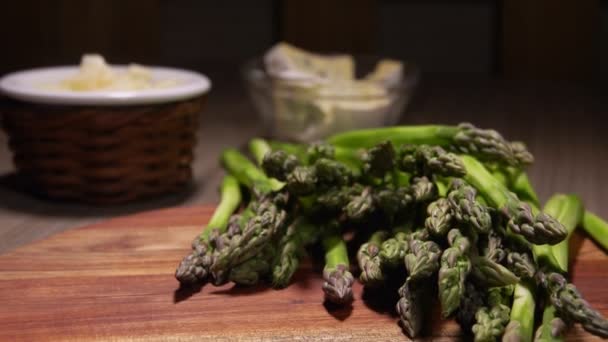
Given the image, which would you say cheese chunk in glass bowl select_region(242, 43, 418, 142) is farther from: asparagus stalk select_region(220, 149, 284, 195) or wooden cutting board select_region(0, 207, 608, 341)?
wooden cutting board select_region(0, 207, 608, 341)

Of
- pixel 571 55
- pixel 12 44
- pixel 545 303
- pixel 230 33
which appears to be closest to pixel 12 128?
pixel 545 303

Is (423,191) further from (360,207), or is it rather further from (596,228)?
(596,228)

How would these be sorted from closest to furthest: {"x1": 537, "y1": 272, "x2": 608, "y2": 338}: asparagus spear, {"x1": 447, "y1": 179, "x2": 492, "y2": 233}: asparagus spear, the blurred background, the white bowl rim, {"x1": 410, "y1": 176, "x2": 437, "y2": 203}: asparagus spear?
{"x1": 537, "y1": 272, "x2": 608, "y2": 338}: asparagus spear < {"x1": 447, "y1": 179, "x2": 492, "y2": 233}: asparagus spear < {"x1": 410, "y1": 176, "x2": 437, "y2": 203}: asparagus spear < the white bowl rim < the blurred background

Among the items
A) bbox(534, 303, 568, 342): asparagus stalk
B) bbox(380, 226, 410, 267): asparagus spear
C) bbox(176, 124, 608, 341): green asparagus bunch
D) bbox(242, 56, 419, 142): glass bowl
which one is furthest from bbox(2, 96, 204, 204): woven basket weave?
bbox(534, 303, 568, 342): asparagus stalk

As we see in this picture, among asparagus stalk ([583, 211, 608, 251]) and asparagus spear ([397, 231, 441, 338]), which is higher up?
asparagus spear ([397, 231, 441, 338])

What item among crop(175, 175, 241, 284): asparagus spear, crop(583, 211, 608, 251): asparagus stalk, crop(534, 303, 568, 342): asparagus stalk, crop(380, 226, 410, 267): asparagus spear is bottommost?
crop(583, 211, 608, 251): asparagus stalk

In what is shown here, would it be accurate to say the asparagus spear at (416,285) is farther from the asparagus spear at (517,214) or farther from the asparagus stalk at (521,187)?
the asparagus stalk at (521,187)

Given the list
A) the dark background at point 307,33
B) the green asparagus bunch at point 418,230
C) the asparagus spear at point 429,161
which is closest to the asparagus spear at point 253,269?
the green asparagus bunch at point 418,230

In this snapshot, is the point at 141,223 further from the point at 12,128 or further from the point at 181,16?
the point at 181,16

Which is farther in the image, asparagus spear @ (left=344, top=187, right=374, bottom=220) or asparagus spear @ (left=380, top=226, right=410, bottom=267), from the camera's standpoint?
asparagus spear @ (left=344, top=187, right=374, bottom=220)
